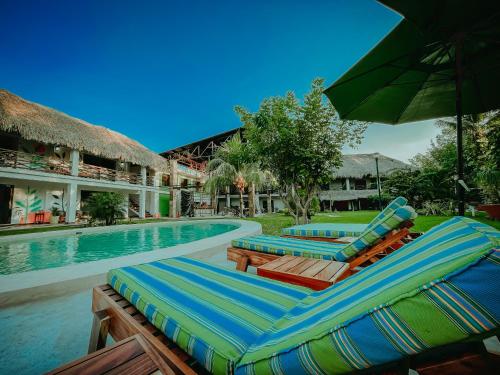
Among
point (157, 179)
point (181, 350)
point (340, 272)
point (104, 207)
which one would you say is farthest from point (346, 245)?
point (157, 179)

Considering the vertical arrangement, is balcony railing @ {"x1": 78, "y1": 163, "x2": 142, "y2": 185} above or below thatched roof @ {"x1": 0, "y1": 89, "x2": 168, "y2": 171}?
below

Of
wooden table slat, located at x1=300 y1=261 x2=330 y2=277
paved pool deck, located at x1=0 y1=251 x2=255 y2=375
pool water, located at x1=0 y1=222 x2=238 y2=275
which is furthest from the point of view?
pool water, located at x1=0 y1=222 x2=238 y2=275

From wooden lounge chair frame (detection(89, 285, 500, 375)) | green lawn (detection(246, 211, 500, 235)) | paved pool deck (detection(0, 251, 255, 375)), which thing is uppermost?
wooden lounge chair frame (detection(89, 285, 500, 375))

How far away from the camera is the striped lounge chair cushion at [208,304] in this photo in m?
0.88

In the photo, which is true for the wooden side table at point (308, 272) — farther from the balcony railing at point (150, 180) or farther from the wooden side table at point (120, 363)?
the balcony railing at point (150, 180)

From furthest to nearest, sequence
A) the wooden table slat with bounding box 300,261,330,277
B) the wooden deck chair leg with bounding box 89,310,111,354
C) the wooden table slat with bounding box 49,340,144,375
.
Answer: the wooden table slat with bounding box 300,261,330,277 → the wooden deck chair leg with bounding box 89,310,111,354 → the wooden table slat with bounding box 49,340,144,375

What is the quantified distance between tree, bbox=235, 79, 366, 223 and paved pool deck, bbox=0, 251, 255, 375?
16.2 feet

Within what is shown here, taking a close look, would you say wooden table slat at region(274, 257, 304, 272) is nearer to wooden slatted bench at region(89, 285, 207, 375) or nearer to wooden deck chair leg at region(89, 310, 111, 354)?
wooden slatted bench at region(89, 285, 207, 375)

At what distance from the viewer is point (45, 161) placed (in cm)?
1302

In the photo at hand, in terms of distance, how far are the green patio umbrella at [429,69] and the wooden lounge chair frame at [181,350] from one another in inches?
117

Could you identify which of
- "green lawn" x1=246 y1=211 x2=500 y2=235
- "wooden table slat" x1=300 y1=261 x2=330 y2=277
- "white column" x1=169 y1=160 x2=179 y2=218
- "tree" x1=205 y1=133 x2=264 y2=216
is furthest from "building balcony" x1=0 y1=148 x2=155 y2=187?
"wooden table slat" x1=300 y1=261 x2=330 y2=277

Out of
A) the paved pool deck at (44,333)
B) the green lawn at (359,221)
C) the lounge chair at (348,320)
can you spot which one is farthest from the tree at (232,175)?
the lounge chair at (348,320)

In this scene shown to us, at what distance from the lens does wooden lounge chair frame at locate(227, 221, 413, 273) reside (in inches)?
79.7

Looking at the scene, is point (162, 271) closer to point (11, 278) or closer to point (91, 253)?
point (11, 278)
